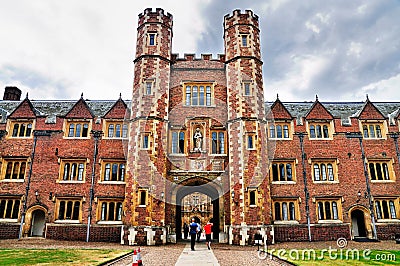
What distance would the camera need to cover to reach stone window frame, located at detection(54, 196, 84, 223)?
19.1 meters

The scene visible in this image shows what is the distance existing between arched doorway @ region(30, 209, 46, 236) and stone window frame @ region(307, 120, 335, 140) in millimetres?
18956

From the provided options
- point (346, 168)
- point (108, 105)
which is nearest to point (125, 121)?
point (108, 105)

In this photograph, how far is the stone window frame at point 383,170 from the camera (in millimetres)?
20047

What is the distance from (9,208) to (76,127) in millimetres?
6658

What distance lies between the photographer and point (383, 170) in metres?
20.3

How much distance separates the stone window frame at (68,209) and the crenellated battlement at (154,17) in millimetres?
12955

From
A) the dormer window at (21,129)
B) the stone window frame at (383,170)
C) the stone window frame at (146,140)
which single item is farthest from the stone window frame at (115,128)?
the stone window frame at (383,170)

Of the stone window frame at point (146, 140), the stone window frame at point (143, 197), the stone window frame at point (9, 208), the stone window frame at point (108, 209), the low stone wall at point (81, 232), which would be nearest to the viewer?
the stone window frame at point (143, 197)

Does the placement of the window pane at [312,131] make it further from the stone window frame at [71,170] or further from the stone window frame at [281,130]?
the stone window frame at [71,170]

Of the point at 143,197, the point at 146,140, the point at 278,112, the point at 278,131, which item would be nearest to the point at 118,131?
the point at 146,140

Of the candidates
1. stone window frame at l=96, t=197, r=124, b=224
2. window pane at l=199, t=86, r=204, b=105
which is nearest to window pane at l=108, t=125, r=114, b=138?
stone window frame at l=96, t=197, r=124, b=224

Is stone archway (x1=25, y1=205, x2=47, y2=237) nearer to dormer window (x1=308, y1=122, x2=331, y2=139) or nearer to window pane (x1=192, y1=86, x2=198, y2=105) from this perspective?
window pane (x1=192, y1=86, x2=198, y2=105)

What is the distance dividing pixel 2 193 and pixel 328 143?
72.5 ft

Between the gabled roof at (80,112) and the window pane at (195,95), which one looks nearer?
the window pane at (195,95)
